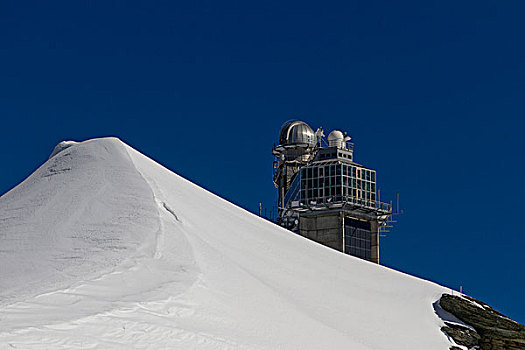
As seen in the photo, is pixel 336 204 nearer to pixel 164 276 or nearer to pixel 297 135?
pixel 297 135

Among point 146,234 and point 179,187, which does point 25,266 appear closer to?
point 146,234

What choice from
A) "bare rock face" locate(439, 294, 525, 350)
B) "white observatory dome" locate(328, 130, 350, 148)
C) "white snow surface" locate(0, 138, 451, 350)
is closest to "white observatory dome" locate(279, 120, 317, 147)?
"white observatory dome" locate(328, 130, 350, 148)

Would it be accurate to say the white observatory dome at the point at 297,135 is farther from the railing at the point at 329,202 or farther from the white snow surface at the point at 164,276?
the white snow surface at the point at 164,276

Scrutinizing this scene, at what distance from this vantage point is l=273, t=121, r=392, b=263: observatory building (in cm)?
9362

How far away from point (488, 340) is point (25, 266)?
17.3 m

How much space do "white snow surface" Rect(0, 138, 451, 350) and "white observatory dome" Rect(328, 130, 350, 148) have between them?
206 ft

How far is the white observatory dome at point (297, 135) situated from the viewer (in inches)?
4031

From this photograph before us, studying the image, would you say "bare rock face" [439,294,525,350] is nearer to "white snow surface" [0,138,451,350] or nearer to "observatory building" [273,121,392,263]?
"white snow surface" [0,138,451,350]

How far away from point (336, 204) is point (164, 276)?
231 feet

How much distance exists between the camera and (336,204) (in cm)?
9300

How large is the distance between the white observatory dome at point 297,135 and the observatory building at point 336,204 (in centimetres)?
344

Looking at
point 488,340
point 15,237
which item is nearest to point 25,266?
point 15,237

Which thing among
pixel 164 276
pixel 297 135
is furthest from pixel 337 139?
pixel 164 276

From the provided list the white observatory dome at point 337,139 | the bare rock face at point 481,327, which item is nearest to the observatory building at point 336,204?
the white observatory dome at point 337,139
